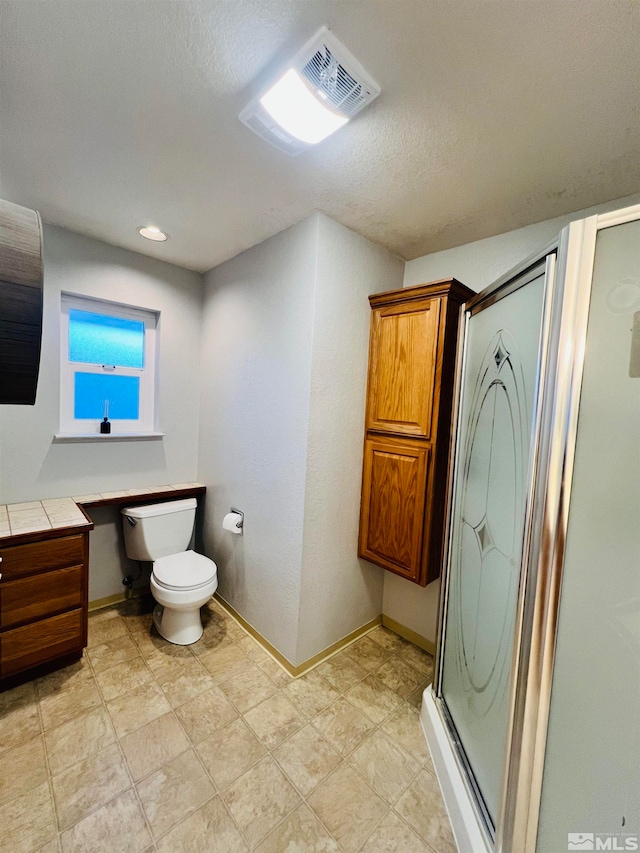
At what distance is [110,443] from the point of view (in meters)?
2.32

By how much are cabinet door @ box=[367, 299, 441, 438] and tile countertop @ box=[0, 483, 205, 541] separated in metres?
1.58

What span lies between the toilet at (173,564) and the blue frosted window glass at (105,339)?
1.05 metres

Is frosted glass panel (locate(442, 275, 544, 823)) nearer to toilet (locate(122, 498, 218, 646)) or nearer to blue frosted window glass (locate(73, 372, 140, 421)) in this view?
→ toilet (locate(122, 498, 218, 646))

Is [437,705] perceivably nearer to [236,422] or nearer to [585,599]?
[585,599]

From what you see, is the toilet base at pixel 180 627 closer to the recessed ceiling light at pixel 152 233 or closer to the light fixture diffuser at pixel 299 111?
the recessed ceiling light at pixel 152 233

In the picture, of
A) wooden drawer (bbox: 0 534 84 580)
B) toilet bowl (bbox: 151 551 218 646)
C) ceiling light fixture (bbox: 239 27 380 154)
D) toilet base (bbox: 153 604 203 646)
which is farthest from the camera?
toilet base (bbox: 153 604 203 646)

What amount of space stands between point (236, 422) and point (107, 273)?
4.15 feet

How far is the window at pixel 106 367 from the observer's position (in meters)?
2.19

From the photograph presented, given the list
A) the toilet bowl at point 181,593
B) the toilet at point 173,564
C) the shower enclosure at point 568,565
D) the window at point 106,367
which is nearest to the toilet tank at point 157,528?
the toilet at point 173,564

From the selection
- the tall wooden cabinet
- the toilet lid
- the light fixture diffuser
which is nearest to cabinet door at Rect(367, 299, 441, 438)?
the tall wooden cabinet

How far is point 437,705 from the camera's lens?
1.51 m

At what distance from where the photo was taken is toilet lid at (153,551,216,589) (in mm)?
1961

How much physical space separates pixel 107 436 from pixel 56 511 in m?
0.55

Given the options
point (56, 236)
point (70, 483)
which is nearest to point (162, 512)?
point (70, 483)
